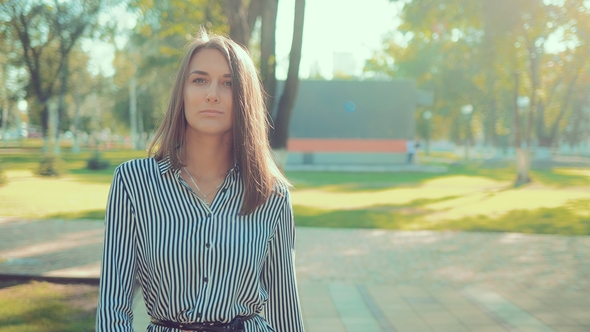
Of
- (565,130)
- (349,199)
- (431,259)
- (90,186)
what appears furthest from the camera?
(565,130)

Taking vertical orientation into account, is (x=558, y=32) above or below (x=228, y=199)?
above

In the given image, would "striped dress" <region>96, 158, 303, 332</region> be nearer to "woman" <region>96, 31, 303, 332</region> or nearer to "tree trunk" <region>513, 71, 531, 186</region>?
"woman" <region>96, 31, 303, 332</region>

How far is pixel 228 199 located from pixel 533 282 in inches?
265

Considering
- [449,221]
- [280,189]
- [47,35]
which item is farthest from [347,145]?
[280,189]

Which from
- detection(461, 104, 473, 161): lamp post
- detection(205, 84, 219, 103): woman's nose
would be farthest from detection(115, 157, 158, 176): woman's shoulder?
detection(461, 104, 473, 161): lamp post

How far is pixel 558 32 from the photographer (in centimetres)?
2072

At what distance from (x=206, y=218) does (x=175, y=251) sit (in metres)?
0.13

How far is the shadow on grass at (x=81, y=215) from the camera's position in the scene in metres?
13.0

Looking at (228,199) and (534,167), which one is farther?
(534,167)

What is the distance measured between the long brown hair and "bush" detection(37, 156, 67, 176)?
17.4m

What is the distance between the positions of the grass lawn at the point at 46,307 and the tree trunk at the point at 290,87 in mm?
5493

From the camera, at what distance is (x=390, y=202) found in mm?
17219

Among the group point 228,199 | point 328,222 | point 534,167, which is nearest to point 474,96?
point 534,167

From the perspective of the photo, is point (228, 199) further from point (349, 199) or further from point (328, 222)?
point (349, 199)
